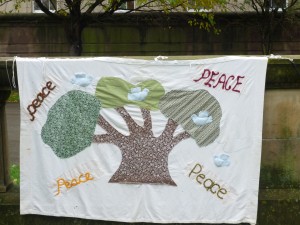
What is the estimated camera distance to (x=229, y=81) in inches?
161

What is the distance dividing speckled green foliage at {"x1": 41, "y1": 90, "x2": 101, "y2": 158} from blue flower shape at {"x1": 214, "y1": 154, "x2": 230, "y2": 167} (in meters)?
1.08

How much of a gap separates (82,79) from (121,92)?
13.6 inches

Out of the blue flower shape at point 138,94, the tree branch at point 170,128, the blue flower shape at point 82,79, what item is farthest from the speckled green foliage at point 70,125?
the tree branch at point 170,128

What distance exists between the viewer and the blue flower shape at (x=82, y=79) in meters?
4.11

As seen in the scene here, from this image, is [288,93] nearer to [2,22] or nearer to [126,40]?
[126,40]

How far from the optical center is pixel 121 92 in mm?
4121

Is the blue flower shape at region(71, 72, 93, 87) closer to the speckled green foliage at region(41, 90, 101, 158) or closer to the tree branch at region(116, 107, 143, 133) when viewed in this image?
the speckled green foliage at region(41, 90, 101, 158)

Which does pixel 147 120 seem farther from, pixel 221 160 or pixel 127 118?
pixel 221 160

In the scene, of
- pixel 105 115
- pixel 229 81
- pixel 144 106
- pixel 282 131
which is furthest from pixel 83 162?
pixel 282 131

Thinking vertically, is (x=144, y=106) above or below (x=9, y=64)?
below

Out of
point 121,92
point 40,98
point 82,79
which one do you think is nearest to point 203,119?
point 121,92

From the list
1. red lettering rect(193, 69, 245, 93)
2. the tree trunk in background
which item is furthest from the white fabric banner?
the tree trunk in background

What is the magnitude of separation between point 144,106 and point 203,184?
83 cm

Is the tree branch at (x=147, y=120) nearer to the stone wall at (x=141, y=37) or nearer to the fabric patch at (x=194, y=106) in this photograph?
the fabric patch at (x=194, y=106)
